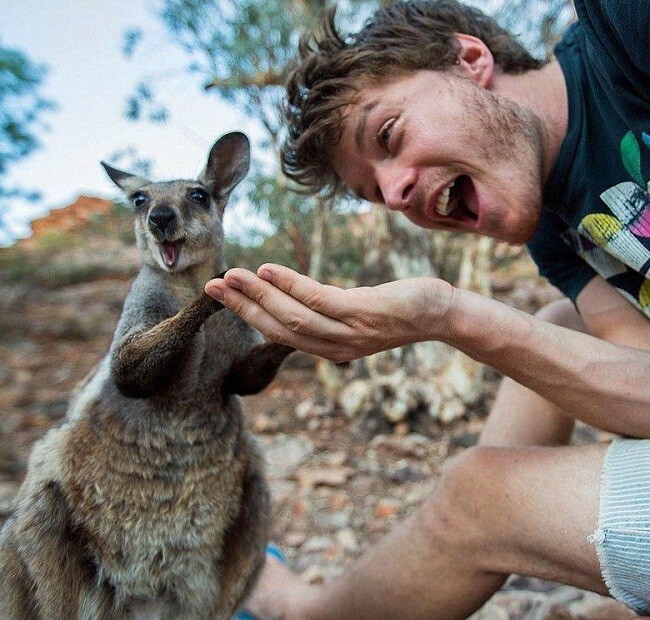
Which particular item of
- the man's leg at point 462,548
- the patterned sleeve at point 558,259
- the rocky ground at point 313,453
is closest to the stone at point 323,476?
the rocky ground at point 313,453

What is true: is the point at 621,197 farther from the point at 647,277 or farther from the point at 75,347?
the point at 75,347

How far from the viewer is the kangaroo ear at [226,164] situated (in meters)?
1.87

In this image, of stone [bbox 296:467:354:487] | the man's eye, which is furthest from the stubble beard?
stone [bbox 296:467:354:487]

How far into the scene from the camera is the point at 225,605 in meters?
1.66

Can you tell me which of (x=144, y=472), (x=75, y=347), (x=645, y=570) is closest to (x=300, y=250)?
(x=75, y=347)

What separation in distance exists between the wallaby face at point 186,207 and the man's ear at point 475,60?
69 cm

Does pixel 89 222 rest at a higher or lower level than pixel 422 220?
lower

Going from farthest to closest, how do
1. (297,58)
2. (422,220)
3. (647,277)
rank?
(297,58), (422,220), (647,277)

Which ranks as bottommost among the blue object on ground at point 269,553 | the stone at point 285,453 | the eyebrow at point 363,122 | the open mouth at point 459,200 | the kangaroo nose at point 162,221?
the stone at point 285,453

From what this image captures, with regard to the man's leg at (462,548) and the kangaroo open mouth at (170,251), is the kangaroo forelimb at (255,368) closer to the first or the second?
the kangaroo open mouth at (170,251)

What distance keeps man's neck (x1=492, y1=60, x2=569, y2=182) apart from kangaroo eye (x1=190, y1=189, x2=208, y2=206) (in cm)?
91

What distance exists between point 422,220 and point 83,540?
4.27 feet

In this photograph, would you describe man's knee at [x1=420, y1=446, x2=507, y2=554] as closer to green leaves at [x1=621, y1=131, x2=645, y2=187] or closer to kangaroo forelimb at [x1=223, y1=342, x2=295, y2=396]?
kangaroo forelimb at [x1=223, y1=342, x2=295, y2=396]

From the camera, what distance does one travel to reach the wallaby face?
1654mm
